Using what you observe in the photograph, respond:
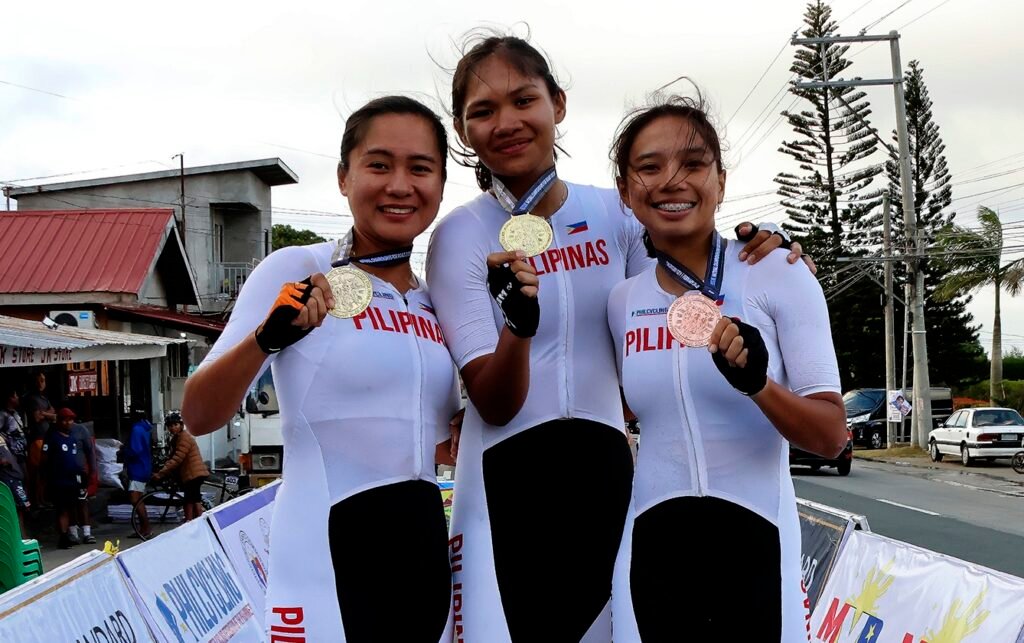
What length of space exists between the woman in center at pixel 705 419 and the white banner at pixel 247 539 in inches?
186

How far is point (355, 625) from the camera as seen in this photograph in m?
2.63

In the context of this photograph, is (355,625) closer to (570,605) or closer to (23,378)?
(570,605)

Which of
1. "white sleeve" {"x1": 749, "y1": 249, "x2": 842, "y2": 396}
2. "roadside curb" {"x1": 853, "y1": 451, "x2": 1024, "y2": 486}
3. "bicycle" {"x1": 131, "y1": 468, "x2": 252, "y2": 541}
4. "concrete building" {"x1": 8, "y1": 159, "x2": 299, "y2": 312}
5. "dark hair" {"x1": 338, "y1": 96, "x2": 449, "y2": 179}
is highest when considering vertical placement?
"concrete building" {"x1": 8, "y1": 159, "x2": 299, "y2": 312}

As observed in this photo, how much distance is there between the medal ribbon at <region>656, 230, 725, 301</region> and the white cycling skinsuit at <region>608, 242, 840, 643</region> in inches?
1.3

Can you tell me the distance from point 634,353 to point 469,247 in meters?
0.58

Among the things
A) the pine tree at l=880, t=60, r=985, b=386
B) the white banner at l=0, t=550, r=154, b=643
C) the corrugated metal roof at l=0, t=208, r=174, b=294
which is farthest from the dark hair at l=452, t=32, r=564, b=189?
the pine tree at l=880, t=60, r=985, b=386

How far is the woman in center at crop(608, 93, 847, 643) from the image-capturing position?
2547mm

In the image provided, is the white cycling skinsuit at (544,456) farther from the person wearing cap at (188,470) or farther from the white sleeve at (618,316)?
the person wearing cap at (188,470)

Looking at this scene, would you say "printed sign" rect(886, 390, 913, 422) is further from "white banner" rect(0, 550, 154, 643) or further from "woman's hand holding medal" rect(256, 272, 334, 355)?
"woman's hand holding medal" rect(256, 272, 334, 355)

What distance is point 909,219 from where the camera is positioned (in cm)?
2842

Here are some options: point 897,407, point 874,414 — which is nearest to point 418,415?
point 897,407

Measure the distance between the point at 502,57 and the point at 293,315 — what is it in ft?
3.47

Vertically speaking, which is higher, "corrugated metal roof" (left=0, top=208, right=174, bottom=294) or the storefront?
"corrugated metal roof" (left=0, top=208, right=174, bottom=294)

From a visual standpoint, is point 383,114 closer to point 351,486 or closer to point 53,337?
point 351,486
